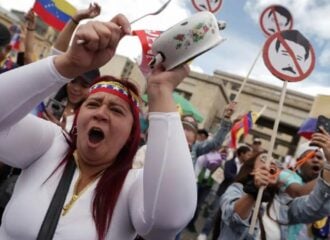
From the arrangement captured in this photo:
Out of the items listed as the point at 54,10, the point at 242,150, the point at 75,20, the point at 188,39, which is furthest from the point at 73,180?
the point at 242,150

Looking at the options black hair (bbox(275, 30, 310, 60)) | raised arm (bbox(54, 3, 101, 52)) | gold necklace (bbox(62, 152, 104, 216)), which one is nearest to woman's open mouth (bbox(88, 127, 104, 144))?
gold necklace (bbox(62, 152, 104, 216))

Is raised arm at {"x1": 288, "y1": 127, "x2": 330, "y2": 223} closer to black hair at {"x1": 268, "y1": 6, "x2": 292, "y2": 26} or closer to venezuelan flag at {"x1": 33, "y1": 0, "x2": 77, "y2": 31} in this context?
black hair at {"x1": 268, "y1": 6, "x2": 292, "y2": 26}

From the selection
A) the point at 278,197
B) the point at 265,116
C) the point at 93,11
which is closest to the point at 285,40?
the point at 278,197

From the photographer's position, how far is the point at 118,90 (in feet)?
5.32

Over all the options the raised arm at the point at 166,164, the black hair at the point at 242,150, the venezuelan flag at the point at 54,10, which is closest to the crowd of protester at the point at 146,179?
the raised arm at the point at 166,164

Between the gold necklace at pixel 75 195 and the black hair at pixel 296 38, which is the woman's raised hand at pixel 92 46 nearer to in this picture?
the gold necklace at pixel 75 195

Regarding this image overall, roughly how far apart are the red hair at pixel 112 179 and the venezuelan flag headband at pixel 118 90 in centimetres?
2

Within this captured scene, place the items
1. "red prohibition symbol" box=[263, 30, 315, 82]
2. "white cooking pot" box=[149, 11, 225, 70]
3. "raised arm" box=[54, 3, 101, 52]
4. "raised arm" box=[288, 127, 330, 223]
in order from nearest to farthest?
"white cooking pot" box=[149, 11, 225, 70], "raised arm" box=[54, 3, 101, 52], "raised arm" box=[288, 127, 330, 223], "red prohibition symbol" box=[263, 30, 315, 82]

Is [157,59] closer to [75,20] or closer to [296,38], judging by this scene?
[75,20]

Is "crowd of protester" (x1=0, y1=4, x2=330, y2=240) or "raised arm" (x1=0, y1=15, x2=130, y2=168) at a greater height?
"raised arm" (x1=0, y1=15, x2=130, y2=168)

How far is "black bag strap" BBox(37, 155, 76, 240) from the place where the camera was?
1340mm

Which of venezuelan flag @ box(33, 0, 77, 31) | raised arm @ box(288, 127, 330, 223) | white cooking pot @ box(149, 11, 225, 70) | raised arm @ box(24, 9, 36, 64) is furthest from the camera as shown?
venezuelan flag @ box(33, 0, 77, 31)

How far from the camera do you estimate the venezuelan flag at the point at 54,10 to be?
388 centimetres

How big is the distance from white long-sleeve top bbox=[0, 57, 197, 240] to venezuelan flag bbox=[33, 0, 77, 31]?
261 cm
